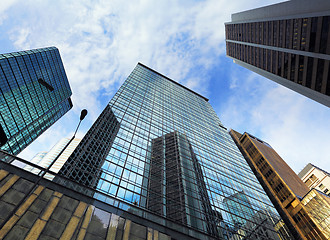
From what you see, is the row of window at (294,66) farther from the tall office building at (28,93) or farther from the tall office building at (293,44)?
the tall office building at (28,93)

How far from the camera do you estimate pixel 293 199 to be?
2724 inches

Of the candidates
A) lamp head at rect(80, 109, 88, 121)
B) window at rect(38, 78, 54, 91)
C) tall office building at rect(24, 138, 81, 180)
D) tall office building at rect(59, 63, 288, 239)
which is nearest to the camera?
lamp head at rect(80, 109, 88, 121)

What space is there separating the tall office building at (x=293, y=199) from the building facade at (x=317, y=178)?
29881 mm

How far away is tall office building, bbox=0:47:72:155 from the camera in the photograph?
8969 centimetres

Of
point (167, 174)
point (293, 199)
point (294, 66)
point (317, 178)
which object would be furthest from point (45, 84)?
point (317, 178)

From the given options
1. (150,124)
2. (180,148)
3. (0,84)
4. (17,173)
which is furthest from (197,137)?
(0,84)

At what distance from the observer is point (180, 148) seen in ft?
146

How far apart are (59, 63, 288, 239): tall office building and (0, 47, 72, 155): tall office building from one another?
67.9 m

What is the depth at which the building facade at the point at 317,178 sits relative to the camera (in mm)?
100875

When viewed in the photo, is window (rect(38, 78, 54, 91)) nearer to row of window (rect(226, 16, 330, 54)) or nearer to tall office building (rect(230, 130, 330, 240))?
row of window (rect(226, 16, 330, 54))

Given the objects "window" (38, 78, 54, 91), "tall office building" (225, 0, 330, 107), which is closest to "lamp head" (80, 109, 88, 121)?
"tall office building" (225, 0, 330, 107)

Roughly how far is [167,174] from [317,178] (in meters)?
119

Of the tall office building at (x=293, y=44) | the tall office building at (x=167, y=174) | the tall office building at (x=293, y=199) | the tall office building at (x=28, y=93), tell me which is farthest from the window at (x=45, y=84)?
the tall office building at (x=293, y=199)

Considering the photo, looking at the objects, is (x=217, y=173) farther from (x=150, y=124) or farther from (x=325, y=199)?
(x=325, y=199)
